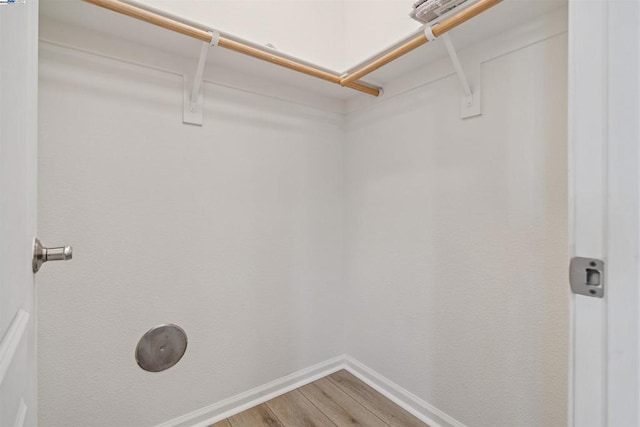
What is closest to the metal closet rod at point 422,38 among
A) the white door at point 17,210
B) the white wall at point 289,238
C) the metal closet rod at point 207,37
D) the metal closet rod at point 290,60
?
the metal closet rod at point 290,60

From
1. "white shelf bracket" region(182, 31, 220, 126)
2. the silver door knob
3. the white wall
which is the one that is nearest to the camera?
the silver door knob

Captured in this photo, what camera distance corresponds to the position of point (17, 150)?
17.5 inches

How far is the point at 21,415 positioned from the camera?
460 millimetres

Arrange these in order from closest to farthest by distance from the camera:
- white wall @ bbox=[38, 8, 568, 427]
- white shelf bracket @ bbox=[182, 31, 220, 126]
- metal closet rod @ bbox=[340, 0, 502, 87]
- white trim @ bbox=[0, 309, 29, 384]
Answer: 1. white trim @ bbox=[0, 309, 29, 384]
2. metal closet rod @ bbox=[340, 0, 502, 87]
3. white wall @ bbox=[38, 8, 568, 427]
4. white shelf bracket @ bbox=[182, 31, 220, 126]

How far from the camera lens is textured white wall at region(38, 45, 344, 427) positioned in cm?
111

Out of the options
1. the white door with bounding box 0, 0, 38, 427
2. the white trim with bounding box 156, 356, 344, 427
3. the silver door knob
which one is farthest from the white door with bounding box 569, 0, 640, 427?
the white trim with bounding box 156, 356, 344, 427

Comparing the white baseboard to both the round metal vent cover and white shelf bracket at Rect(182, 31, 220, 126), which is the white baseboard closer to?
the round metal vent cover

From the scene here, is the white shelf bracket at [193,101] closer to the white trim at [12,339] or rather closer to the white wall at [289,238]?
the white wall at [289,238]

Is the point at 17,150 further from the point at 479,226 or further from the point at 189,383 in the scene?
the point at 479,226

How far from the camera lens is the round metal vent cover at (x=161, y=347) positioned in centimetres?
126

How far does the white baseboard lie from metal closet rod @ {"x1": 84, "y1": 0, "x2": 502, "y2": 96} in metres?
1.66

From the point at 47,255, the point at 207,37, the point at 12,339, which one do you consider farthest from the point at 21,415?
the point at 207,37

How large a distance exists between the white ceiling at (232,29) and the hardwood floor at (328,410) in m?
1.76

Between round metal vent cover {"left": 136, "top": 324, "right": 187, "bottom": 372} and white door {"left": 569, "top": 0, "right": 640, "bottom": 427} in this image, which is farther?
round metal vent cover {"left": 136, "top": 324, "right": 187, "bottom": 372}
